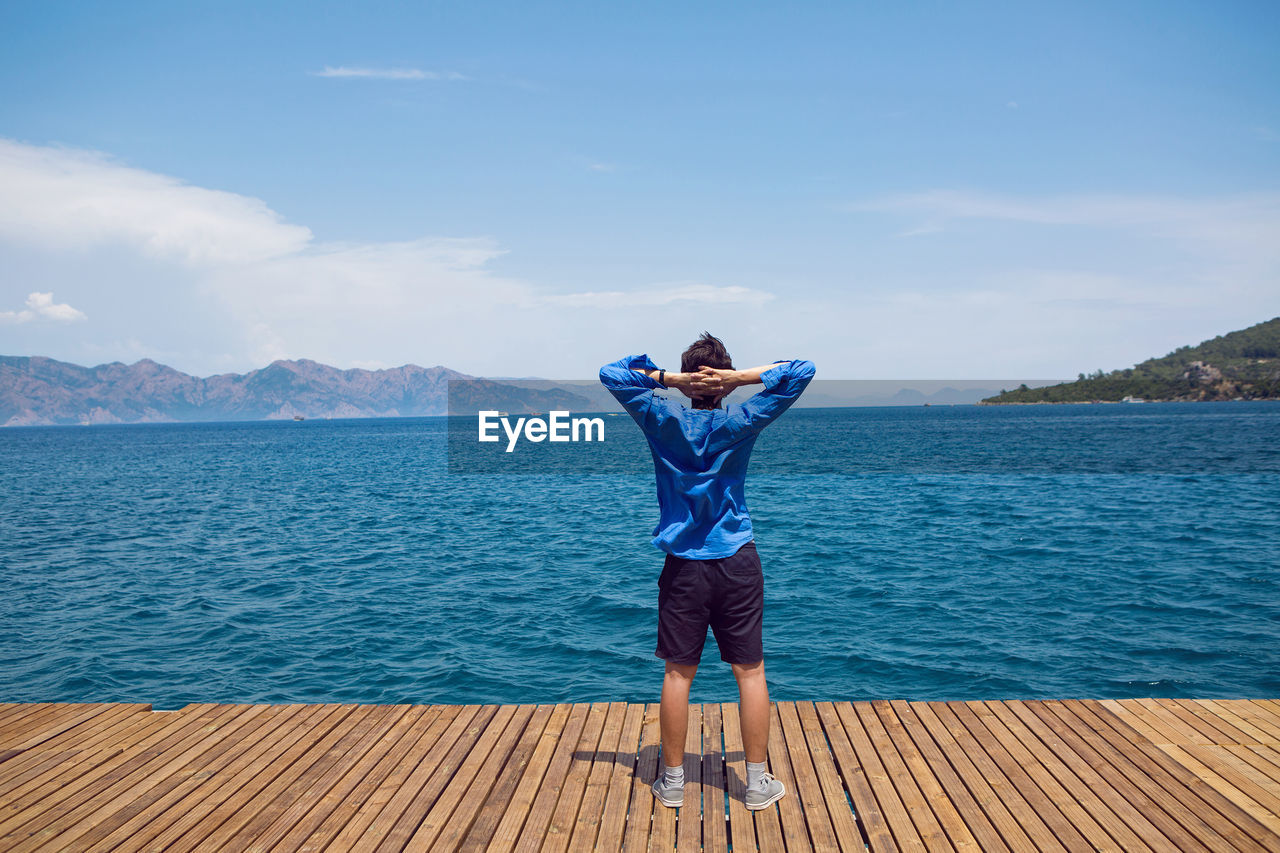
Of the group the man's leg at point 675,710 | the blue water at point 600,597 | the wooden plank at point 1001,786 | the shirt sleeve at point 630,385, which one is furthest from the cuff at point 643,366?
the blue water at point 600,597

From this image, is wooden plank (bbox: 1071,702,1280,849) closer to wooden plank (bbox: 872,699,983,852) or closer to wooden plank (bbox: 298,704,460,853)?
wooden plank (bbox: 872,699,983,852)

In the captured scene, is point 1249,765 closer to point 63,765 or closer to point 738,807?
point 738,807

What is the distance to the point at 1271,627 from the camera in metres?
13.2

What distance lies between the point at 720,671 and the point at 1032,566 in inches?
421

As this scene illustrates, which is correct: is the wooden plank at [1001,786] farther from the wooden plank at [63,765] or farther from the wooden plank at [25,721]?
the wooden plank at [25,721]

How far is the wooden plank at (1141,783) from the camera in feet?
12.4

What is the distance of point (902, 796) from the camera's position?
4207 mm

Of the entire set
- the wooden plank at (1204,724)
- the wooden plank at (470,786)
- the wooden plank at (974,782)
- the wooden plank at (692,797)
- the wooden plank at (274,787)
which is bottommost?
the wooden plank at (274,787)

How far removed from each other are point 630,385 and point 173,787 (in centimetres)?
361

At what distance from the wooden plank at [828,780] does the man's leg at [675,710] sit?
1.82 feet

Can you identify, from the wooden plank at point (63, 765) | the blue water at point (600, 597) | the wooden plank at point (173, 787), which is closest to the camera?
the wooden plank at point (173, 787)

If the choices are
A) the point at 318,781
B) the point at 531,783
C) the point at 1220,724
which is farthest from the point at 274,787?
the point at 1220,724

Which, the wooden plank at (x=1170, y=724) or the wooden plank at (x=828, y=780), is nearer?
the wooden plank at (x=828, y=780)

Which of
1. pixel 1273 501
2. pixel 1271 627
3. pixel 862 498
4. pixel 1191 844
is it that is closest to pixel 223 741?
pixel 1191 844
